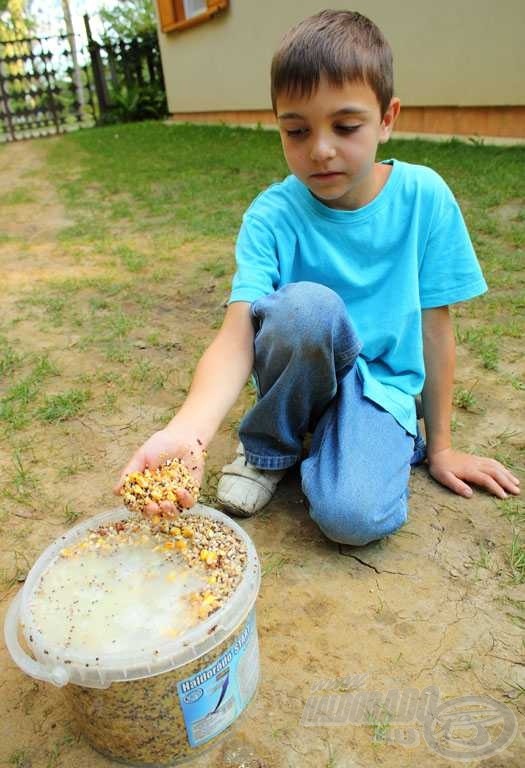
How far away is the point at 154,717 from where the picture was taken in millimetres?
1169

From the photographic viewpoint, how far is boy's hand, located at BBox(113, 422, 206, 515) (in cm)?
134

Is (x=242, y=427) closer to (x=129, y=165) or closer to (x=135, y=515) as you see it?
(x=135, y=515)

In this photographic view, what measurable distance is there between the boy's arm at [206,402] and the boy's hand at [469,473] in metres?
0.65

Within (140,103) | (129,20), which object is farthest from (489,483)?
(129,20)

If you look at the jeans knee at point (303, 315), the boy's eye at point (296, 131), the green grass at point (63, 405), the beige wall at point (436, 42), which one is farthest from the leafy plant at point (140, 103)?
the jeans knee at point (303, 315)

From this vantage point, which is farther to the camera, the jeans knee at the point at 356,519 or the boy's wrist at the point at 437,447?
the boy's wrist at the point at 437,447

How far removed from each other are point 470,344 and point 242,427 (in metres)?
1.23

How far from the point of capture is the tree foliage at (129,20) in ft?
46.3

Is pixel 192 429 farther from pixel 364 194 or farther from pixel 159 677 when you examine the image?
pixel 364 194

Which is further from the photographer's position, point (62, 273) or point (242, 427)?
point (62, 273)

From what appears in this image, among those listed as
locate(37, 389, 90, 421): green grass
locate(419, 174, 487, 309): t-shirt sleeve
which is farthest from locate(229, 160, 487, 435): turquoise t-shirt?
locate(37, 389, 90, 421): green grass

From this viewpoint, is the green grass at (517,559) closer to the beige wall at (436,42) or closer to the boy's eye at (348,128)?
the boy's eye at (348,128)

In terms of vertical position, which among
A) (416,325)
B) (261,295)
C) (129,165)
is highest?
(261,295)

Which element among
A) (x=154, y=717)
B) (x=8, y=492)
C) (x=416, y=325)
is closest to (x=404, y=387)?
(x=416, y=325)
